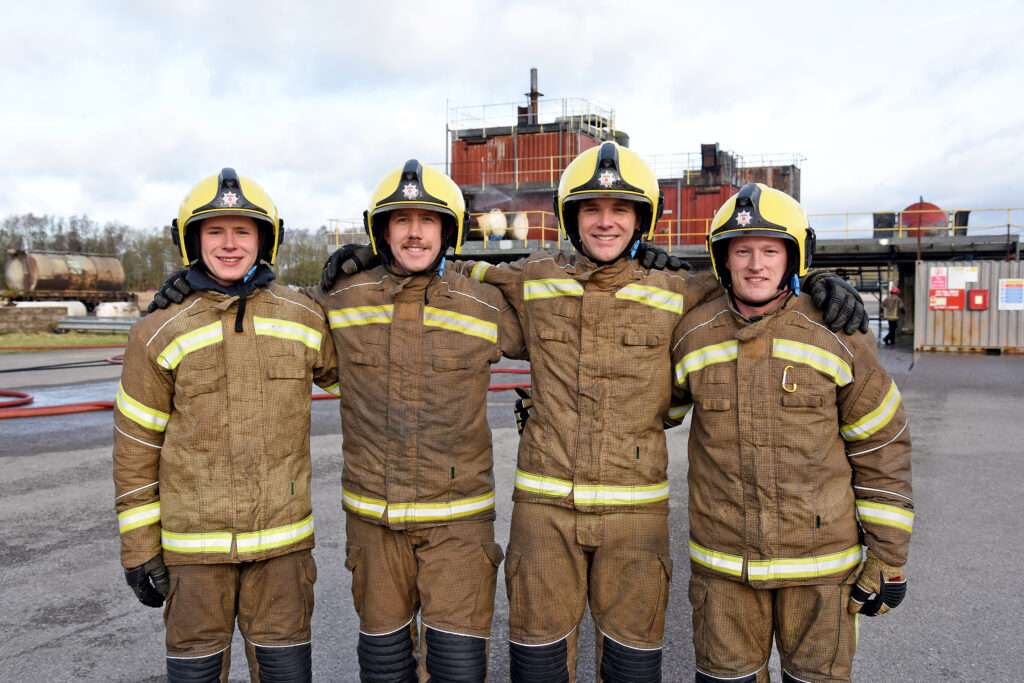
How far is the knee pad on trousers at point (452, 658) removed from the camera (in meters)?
2.73

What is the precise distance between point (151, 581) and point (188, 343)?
35.0 inches

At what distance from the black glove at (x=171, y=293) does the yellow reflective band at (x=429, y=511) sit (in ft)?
3.73

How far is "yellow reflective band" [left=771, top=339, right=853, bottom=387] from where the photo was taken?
2568 millimetres

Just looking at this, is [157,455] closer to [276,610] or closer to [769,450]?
[276,610]

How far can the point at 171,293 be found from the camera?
110 inches

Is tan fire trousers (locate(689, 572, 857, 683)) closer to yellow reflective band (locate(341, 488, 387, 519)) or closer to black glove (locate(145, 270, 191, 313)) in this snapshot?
yellow reflective band (locate(341, 488, 387, 519))

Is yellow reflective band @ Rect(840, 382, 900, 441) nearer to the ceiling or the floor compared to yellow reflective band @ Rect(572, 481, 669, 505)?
nearer to the ceiling

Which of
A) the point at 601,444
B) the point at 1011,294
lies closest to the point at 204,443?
the point at 601,444

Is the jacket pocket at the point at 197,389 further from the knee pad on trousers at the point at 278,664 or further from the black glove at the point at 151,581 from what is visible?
the knee pad on trousers at the point at 278,664

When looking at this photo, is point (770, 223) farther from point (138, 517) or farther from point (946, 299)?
point (946, 299)

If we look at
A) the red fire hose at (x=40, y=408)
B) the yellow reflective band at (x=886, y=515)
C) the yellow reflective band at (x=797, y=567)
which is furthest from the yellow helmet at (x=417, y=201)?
the red fire hose at (x=40, y=408)

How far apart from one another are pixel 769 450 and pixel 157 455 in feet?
7.32

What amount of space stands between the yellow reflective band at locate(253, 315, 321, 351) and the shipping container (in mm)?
18830

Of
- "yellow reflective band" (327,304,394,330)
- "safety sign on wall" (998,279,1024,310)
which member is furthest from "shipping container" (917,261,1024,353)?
"yellow reflective band" (327,304,394,330)
